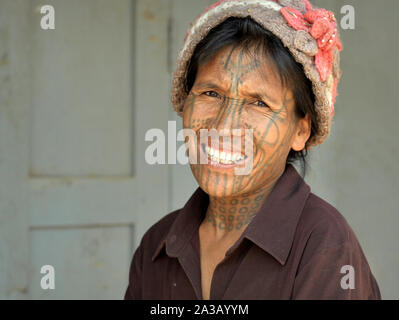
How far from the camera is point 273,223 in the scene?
1678 millimetres

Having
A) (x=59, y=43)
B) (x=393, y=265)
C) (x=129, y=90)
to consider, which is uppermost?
(x=59, y=43)

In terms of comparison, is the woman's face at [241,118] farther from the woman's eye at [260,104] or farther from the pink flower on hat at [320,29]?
the pink flower on hat at [320,29]

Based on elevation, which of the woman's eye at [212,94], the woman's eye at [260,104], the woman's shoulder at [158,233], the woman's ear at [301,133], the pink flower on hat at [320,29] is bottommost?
the woman's shoulder at [158,233]

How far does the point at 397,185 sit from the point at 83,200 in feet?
6.60

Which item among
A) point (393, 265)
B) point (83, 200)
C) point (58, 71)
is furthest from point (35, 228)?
point (393, 265)

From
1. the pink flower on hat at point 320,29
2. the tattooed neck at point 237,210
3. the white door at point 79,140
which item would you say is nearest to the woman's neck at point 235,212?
the tattooed neck at point 237,210

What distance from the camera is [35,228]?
2.89 metres

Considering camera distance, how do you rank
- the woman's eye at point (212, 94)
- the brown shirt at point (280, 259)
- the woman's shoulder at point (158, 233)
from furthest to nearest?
1. the woman's shoulder at point (158, 233)
2. the woman's eye at point (212, 94)
3. the brown shirt at point (280, 259)

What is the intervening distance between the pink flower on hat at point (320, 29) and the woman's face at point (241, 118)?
13 cm

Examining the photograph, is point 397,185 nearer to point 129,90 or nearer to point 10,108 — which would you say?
point 129,90

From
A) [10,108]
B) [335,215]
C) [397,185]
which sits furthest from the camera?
[397,185]

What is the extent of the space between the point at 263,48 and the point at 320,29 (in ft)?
0.59

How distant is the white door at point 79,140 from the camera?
2.84 m

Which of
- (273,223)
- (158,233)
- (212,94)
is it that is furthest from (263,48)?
(158,233)
